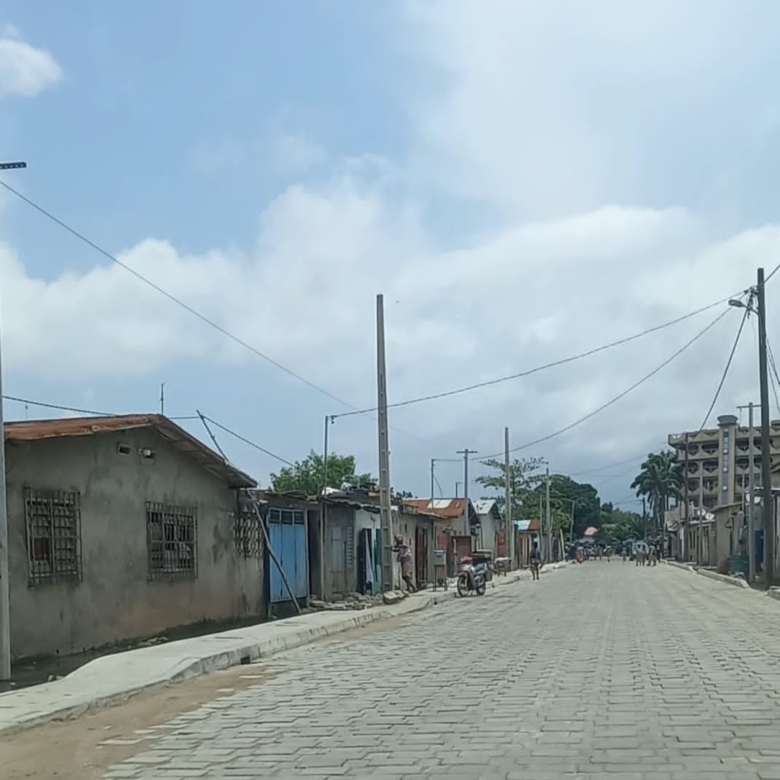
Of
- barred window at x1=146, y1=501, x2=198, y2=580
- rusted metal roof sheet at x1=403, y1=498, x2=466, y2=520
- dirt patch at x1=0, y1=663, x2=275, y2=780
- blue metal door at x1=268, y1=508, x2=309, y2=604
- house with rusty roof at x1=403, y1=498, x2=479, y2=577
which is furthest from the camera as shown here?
rusted metal roof sheet at x1=403, y1=498, x2=466, y2=520

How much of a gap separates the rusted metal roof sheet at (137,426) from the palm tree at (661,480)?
114158 mm

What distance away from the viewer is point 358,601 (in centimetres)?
3186

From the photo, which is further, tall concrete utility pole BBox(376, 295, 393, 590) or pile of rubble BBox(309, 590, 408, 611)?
tall concrete utility pole BBox(376, 295, 393, 590)

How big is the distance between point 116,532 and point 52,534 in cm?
224

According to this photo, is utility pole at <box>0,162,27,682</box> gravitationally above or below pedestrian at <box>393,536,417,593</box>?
above

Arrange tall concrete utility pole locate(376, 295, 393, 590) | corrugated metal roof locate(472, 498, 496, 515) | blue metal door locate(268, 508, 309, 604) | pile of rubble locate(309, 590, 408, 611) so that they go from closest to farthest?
blue metal door locate(268, 508, 309, 604), pile of rubble locate(309, 590, 408, 611), tall concrete utility pole locate(376, 295, 393, 590), corrugated metal roof locate(472, 498, 496, 515)

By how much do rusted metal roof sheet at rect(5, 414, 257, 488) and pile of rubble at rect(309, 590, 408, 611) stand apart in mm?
5649

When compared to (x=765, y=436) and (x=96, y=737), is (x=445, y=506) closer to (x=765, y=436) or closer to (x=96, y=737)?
(x=765, y=436)

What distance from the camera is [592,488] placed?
180 m

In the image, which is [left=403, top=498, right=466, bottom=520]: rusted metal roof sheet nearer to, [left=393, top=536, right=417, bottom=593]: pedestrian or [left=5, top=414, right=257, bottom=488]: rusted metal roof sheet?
[left=393, top=536, right=417, bottom=593]: pedestrian

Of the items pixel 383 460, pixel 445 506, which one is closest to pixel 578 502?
pixel 445 506

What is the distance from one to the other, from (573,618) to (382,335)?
38.7 ft

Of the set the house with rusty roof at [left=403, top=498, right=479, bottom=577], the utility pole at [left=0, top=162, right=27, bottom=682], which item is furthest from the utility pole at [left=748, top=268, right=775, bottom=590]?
the utility pole at [left=0, top=162, right=27, bottom=682]

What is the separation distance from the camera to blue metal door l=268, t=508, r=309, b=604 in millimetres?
27844
